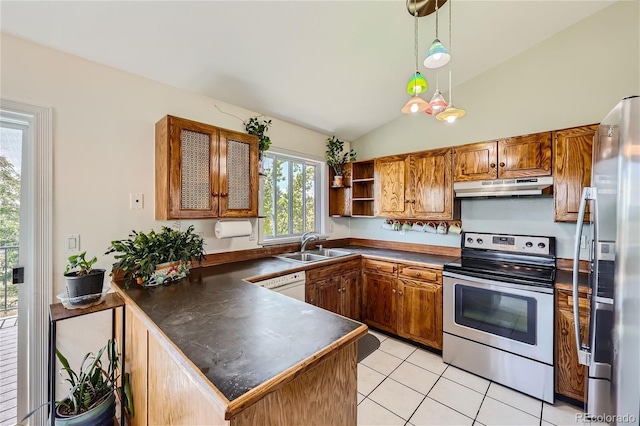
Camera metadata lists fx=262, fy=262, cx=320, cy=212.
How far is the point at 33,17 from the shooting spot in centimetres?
150

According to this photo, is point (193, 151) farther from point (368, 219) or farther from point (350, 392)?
point (368, 219)

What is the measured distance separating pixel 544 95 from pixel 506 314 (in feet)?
6.84

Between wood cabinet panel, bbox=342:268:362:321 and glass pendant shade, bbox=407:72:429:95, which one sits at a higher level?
glass pendant shade, bbox=407:72:429:95

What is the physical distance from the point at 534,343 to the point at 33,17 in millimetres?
3967

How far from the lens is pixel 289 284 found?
2.37 meters

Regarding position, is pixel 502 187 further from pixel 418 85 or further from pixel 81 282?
pixel 81 282

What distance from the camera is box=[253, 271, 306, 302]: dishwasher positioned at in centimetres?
222

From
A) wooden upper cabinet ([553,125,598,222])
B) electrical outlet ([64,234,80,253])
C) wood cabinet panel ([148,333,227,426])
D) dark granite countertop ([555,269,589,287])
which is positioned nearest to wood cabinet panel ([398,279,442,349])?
dark granite countertop ([555,269,589,287])

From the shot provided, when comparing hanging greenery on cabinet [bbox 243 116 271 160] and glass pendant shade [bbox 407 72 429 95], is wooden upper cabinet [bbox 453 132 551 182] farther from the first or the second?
hanging greenery on cabinet [bbox 243 116 271 160]

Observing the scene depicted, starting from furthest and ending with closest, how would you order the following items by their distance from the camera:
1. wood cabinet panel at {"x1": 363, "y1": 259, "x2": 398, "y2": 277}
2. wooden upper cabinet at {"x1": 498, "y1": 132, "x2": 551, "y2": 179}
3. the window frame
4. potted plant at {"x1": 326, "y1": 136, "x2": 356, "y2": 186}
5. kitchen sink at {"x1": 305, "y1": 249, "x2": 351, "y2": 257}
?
potted plant at {"x1": 326, "y1": 136, "x2": 356, "y2": 186}
kitchen sink at {"x1": 305, "y1": 249, "x2": 351, "y2": 257}
the window frame
wood cabinet panel at {"x1": 363, "y1": 259, "x2": 398, "y2": 277}
wooden upper cabinet at {"x1": 498, "y1": 132, "x2": 551, "y2": 179}

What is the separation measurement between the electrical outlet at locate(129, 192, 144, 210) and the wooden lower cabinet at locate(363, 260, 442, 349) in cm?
235

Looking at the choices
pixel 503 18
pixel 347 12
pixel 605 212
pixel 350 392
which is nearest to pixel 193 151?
pixel 347 12

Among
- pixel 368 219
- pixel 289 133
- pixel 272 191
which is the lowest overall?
pixel 368 219

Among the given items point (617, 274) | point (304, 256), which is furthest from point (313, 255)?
point (617, 274)
